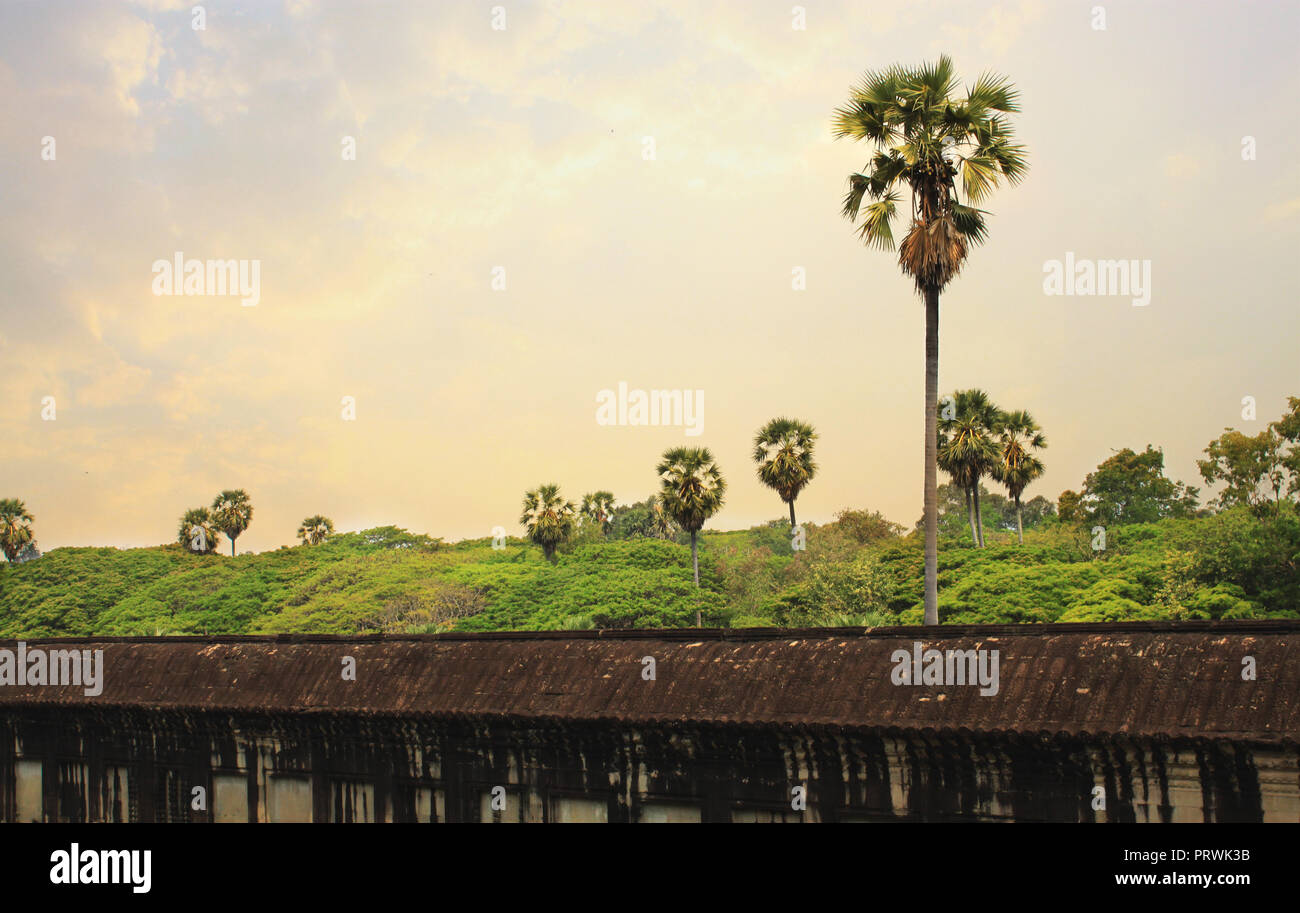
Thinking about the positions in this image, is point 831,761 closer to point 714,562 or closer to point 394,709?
point 394,709

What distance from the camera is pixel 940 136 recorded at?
2464cm

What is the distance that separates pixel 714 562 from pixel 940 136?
1545 inches

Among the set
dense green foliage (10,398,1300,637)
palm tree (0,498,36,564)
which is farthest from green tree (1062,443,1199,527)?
palm tree (0,498,36,564)

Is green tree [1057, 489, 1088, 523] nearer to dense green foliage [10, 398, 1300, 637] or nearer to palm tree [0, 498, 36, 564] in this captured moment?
dense green foliage [10, 398, 1300, 637]

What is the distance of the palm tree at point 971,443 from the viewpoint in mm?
53906

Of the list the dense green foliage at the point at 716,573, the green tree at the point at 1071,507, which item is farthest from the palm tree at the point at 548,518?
the green tree at the point at 1071,507

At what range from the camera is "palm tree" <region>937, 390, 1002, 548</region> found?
53906 mm

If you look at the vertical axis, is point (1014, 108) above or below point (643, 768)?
above

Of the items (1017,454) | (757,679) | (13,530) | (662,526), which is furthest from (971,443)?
(13,530)

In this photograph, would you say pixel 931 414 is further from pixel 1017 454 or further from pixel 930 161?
pixel 1017 454

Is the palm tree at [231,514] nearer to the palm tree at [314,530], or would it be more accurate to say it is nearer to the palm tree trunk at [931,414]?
the palm tree at [314,530]

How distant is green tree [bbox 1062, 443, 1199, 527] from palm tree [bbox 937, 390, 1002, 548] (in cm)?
799

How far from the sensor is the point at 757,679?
1573 cm
